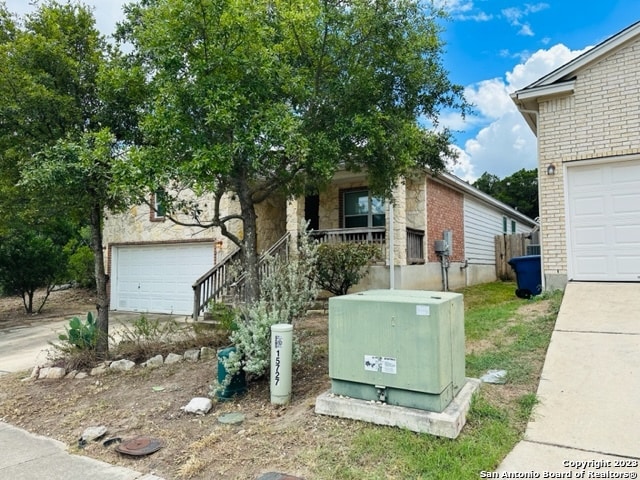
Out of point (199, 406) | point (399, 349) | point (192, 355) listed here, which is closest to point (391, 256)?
point (192, 355)

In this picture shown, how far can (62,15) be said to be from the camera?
22.0ft

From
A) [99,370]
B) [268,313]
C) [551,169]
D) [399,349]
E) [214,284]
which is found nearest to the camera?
[399,349]

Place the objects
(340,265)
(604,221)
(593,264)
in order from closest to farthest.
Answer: (604,221)
(593,264)
(340,265)

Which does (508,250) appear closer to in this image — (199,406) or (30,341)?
(199,406)

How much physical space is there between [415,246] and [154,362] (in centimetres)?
798

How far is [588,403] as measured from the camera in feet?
12.2

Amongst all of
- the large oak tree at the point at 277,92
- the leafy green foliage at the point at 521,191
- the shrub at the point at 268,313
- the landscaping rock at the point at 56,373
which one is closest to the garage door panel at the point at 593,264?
the large oak tree at the point at 277,92

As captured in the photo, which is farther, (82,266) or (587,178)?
(82,266)

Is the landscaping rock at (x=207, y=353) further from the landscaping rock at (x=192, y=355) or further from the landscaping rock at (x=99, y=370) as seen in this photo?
the landscaping rock at (x=99, y=370)

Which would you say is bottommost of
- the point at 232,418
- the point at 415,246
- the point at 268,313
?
the point at 232,418

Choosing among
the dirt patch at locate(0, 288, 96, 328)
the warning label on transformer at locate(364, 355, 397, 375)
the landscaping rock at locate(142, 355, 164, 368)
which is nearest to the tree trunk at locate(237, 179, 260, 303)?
the landscaping rock at locate(142, 355, 164, 368)

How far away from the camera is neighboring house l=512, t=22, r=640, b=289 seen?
7.72 meters

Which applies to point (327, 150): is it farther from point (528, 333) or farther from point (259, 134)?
point (528, 333)

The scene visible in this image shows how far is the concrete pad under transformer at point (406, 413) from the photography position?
3.28 metres
